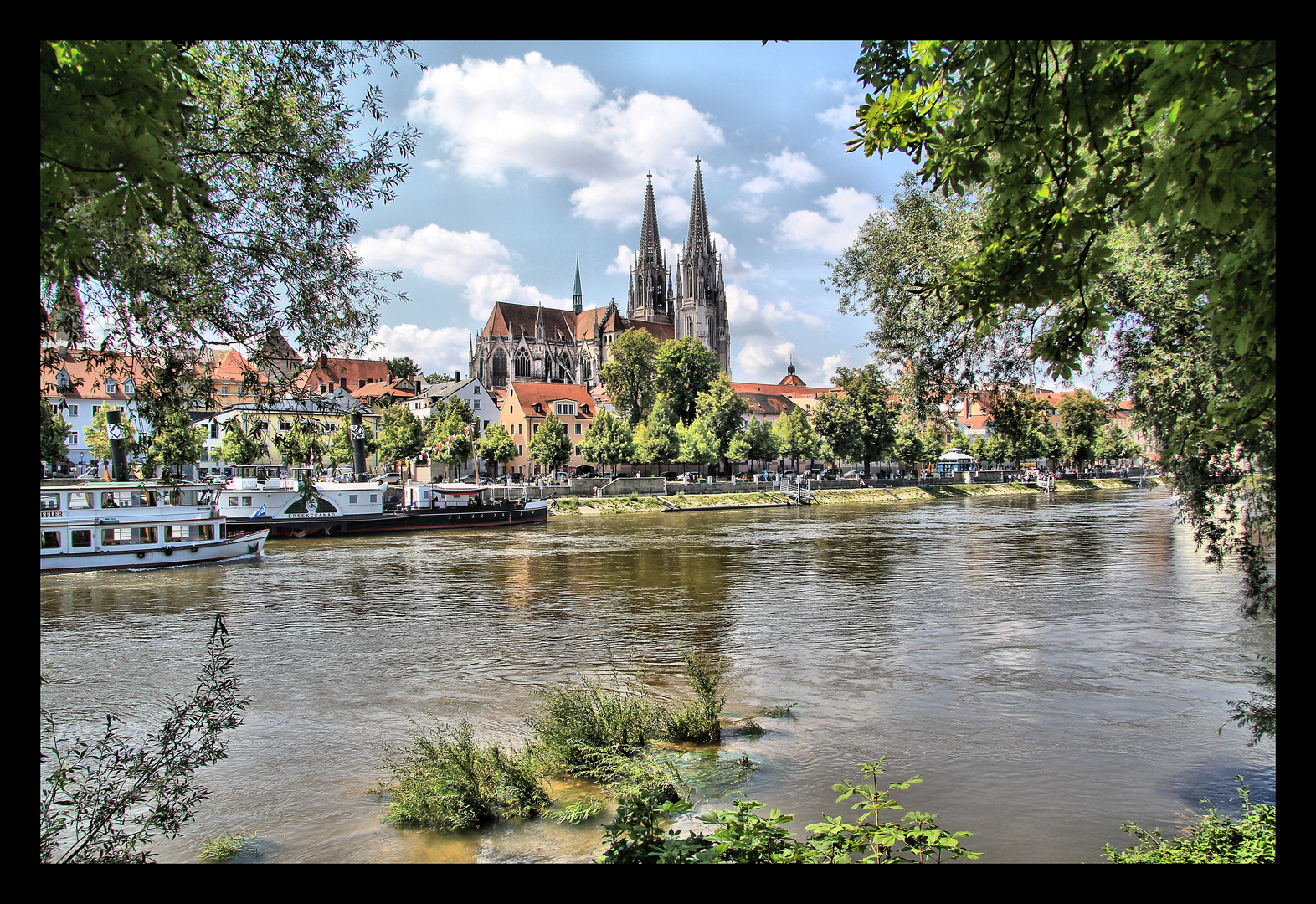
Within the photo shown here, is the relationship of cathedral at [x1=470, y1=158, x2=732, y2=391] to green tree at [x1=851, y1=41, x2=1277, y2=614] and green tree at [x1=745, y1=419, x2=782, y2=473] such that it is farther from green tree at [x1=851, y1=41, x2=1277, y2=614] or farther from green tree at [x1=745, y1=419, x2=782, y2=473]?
green tree at [x1=851, y1=41, x2=1277, y2=614]

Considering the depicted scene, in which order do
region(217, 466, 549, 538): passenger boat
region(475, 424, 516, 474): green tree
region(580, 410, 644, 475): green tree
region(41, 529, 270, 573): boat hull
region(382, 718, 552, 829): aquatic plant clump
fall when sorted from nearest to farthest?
1. region(382, 718, 552, 829): aquatic plant clump
2. region(41, 529, 270, 573): boat hull
3. region(217, 466, 549, 538): passenger boat
4. region(580, 410, 644, 475): green tree
5. region(475, 424, 516, 474): green tree

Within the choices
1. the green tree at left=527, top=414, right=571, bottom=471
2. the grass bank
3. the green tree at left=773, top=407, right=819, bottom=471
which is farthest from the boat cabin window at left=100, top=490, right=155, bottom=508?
the green tree at left=773, top=407, right=819, bottom=471

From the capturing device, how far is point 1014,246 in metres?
4.90

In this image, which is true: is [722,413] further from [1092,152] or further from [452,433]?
[1092,152]

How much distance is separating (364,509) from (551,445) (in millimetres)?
28813

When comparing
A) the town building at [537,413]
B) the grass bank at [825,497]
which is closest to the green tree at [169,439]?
the grass bank at [825,497]

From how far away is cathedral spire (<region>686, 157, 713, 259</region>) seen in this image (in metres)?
125

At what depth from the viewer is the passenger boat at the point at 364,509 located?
1549 inches

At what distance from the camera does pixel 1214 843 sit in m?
5.52

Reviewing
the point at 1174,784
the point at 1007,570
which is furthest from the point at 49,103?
the point at 1007,570

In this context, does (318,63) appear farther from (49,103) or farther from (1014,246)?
(1014,246)

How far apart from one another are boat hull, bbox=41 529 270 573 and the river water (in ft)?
2.11

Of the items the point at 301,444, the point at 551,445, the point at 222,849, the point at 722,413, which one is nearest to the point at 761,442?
the point at 722,413
